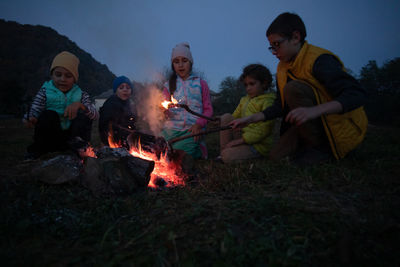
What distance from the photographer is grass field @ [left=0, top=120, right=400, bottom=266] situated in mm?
1126

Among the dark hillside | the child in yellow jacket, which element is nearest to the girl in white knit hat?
the child in yellow jacket

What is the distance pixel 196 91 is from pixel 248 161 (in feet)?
5.67

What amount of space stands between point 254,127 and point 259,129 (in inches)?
3.4

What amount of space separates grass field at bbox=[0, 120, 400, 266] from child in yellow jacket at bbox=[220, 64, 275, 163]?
1.07 metres

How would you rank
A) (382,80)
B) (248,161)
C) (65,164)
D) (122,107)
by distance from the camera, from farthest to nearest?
(382,80)
(122,107)
(248,161)
(65,164)

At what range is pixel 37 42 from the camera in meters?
51.7

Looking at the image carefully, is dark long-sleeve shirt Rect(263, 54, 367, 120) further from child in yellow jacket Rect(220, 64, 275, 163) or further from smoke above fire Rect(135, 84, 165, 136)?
smoke above fire Rect(135, 84, 165, 136)

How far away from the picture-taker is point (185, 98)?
4156 mm

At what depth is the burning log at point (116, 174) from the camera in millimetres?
2129

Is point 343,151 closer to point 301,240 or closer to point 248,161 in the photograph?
point 248,161

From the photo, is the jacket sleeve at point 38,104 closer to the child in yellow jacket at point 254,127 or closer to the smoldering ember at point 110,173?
the smoldering ember at point 110,173

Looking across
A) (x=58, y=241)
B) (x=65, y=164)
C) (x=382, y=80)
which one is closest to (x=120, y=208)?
(x=58, y=241)

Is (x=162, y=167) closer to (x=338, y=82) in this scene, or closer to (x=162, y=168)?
(x=162, y=168)

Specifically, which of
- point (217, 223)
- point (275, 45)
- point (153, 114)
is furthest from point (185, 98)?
point (217, 223)
